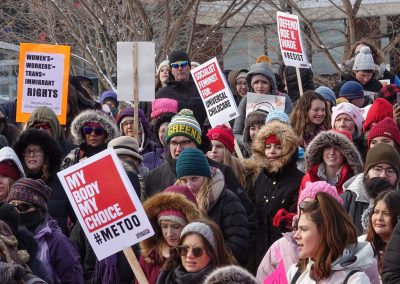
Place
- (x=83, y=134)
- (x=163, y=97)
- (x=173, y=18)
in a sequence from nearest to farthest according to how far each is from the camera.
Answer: (x=83, y=134)
(x=163, y=97)
(x=173, y=18)

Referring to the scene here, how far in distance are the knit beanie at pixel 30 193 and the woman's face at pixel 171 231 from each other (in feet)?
2.65

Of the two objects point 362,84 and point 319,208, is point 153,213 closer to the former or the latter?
point 319,208

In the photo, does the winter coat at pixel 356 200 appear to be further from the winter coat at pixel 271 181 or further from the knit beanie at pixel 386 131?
the knit beanie at pixel 386 131

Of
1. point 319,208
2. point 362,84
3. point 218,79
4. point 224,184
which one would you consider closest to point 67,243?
point 224,184

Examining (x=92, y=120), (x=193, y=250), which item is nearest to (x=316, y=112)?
(x=92, y=120)

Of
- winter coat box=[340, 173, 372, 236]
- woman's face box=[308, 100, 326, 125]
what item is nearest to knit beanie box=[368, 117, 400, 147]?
winter coat box=[340, 173, 372, 236]

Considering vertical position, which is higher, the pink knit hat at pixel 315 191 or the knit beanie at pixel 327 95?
the knit beanie at pixel 327 95

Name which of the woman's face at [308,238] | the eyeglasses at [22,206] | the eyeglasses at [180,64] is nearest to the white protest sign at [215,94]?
the eyeglasses at [180,64]

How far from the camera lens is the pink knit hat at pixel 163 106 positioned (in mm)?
12984

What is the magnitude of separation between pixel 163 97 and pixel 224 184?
16.0ft

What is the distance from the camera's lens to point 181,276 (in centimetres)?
786

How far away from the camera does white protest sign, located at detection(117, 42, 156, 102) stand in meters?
12.5

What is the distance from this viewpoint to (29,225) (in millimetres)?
8562

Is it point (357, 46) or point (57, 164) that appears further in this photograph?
point (357, 46)
